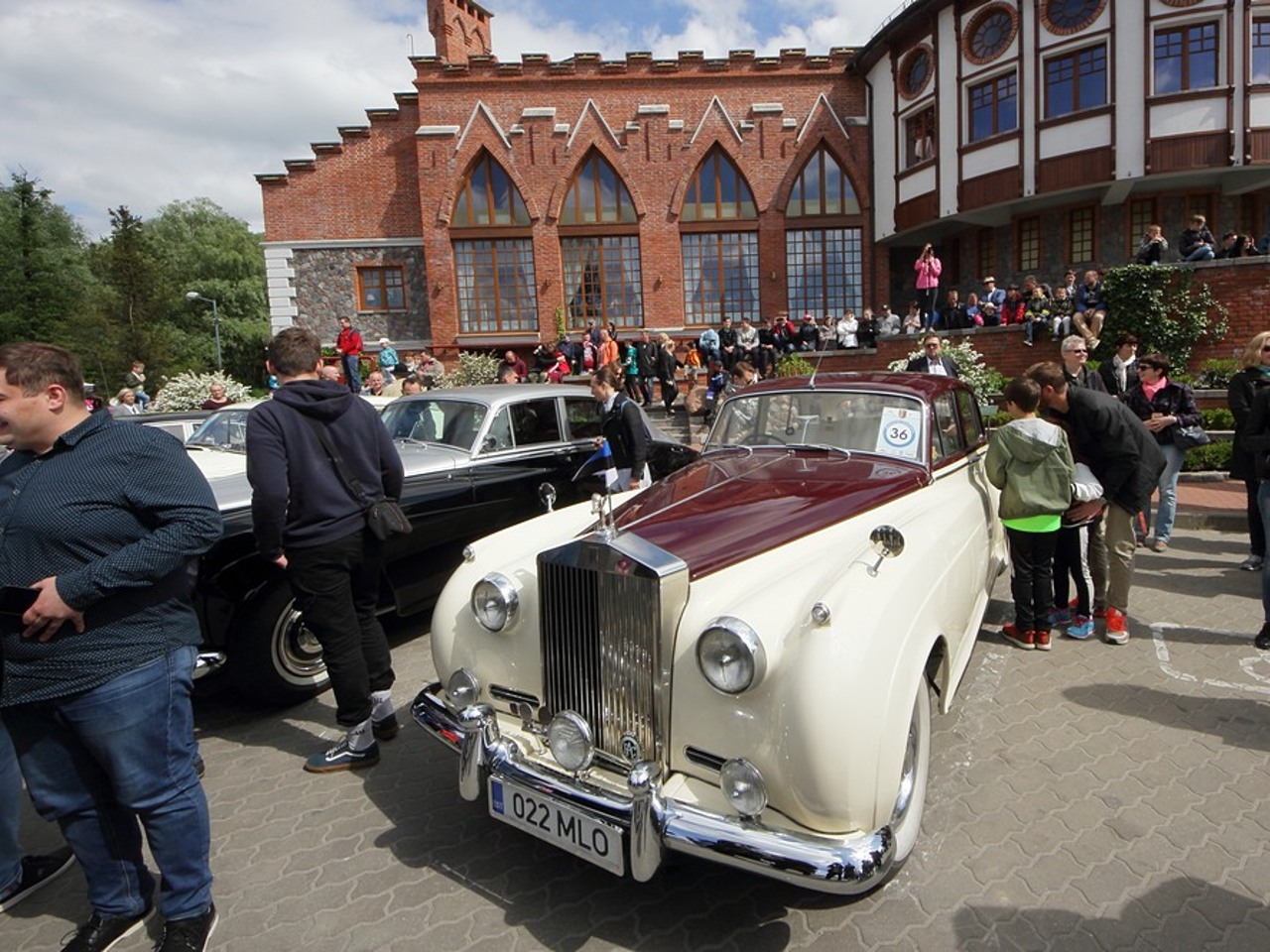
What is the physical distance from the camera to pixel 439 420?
22.1 ft

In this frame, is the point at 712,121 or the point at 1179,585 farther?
the point at 712,121

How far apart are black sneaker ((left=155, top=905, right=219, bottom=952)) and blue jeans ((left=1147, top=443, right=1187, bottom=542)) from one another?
803 centimetres

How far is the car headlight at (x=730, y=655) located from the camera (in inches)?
100

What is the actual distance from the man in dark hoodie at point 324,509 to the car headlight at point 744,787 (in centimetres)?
214

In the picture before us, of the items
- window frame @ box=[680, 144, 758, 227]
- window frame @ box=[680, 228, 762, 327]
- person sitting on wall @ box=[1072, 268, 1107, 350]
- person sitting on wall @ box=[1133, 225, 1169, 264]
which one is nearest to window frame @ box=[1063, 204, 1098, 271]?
person sitting on wall @ box=[1133, 225, 1169, 264]

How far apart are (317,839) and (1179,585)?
6.91 meters

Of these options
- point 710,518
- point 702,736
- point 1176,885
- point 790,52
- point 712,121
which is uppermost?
point 790,52

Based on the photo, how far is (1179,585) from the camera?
6477 mm

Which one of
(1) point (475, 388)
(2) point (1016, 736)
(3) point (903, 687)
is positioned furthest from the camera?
(1) point (475, 388)

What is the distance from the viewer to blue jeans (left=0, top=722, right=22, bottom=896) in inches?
115

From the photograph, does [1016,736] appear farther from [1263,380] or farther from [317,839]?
[1263,380]

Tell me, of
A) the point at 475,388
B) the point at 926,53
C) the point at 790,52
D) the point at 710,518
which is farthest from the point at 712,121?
the point at 710,518

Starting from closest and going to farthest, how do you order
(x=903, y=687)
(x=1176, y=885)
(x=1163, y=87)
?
(x=903, y=687)
(x=1176, y=885)
(x=1163, y=87)

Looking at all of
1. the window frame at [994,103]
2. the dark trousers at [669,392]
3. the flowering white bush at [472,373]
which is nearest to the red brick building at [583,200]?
the flowering white bush at [472,373]
